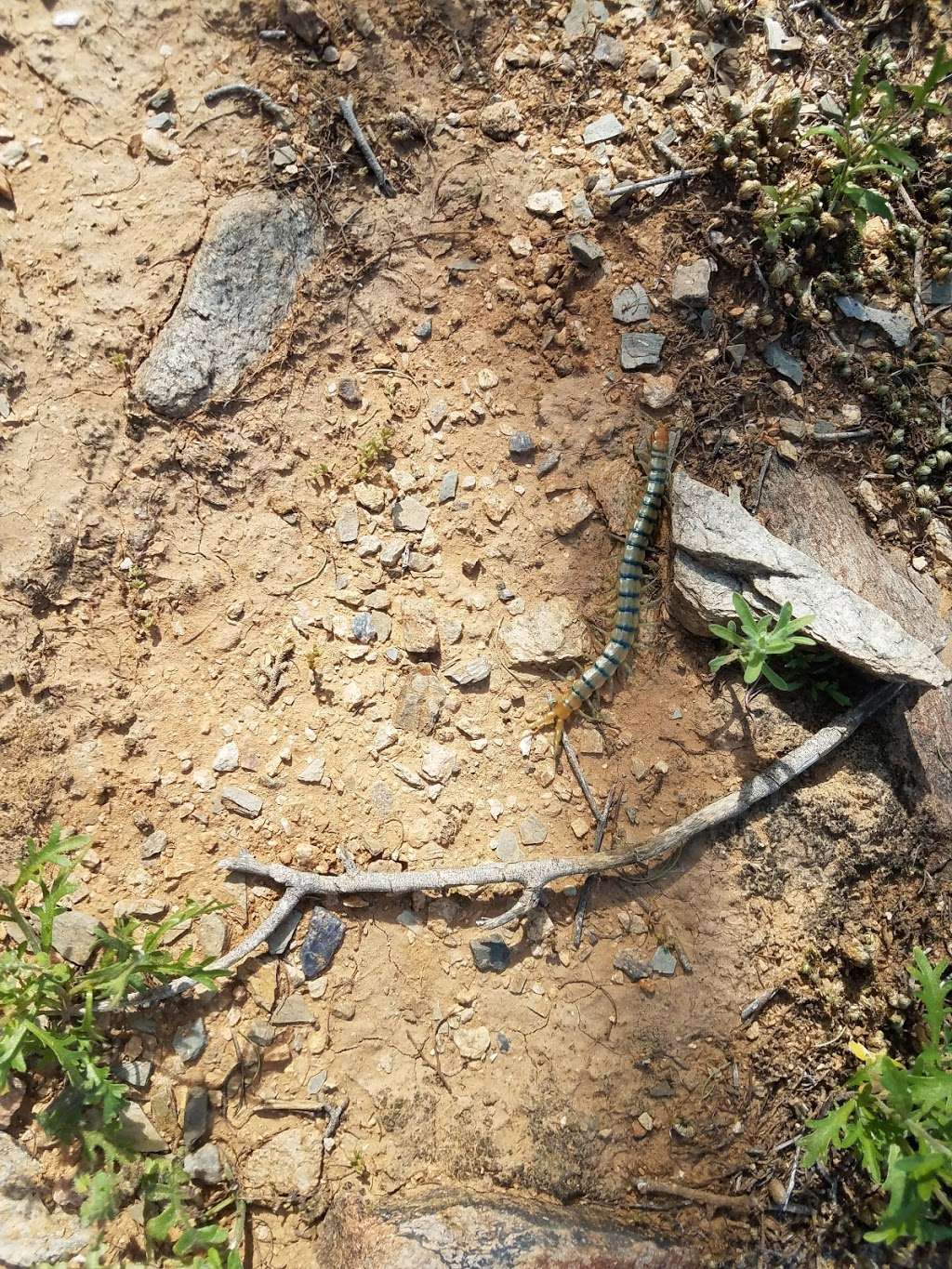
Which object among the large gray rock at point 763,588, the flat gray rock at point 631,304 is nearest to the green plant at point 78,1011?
the large gray rock at point 763,588

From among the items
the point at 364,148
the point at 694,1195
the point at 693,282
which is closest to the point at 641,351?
the point at 693,282

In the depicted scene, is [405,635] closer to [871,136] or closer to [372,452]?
[372,452]

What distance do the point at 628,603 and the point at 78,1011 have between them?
3105 mm

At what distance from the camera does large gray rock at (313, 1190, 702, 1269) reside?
298cm

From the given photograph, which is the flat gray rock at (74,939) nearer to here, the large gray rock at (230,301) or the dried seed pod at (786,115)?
the large gray rock at (230,301)

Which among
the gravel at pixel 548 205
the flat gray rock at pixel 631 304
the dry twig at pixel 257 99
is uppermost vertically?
the dry twig at pixel 257 99

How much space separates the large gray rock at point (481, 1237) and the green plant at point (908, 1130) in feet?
2.59

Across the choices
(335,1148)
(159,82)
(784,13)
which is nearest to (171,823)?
(335,1148)

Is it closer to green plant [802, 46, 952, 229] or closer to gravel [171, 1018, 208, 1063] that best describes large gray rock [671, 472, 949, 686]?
green plant [802, 46, 952, 229]

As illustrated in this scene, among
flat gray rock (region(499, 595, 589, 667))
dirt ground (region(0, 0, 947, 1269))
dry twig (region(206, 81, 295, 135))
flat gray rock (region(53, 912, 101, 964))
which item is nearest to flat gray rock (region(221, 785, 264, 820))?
dirt ground (region(0, 0, 947, 1269))

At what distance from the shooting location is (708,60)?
4566 millimetres

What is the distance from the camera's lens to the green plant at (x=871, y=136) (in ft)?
13.1

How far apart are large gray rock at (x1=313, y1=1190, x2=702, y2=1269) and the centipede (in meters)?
1.90

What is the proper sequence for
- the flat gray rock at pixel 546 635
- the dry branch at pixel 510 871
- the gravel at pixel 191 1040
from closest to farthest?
the gravel at pixel 191 1040, the dry branch at pixel 510 871, the flat gray rock at pixel 546 635
